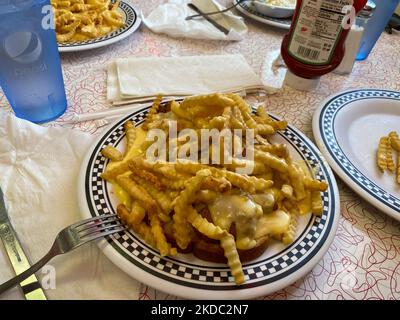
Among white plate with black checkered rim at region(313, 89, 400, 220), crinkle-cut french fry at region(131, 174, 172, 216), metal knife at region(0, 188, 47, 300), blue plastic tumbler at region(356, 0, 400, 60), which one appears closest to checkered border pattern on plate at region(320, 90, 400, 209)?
white plate with black checkered rim at region(313, 89, 400, 220)

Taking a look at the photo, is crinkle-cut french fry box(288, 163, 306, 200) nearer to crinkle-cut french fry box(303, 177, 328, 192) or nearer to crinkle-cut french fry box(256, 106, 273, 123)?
crinkle-cut french fry box(303, 177, 328, 192)

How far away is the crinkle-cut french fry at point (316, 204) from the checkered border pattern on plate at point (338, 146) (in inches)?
5.5

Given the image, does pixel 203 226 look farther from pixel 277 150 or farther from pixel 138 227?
pixel 277 150

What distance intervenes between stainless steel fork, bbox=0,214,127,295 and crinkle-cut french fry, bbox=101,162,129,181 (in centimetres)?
11

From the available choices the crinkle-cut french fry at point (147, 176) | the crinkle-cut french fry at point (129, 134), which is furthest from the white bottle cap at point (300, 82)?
the crinkle-cut french fry at point (147, 176)

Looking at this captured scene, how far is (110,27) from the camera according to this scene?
4.55 feet

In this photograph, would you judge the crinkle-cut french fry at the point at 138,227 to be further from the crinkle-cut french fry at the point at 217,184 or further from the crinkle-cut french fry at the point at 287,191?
the crinkle-cut french fry at the point at 287,191

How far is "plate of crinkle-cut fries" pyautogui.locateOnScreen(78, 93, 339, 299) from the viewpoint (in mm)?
608

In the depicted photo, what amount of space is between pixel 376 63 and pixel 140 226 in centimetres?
147

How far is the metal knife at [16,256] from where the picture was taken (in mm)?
579

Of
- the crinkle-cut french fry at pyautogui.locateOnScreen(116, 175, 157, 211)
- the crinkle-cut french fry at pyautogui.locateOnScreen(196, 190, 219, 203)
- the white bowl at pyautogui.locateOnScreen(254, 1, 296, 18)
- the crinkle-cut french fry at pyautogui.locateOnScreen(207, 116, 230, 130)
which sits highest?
the white bowl at pyautogui.locateOnScreen(254, 1, 296, 18)

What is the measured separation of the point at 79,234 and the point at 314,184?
1.74ft

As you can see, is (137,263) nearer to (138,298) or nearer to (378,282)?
(138,298)
